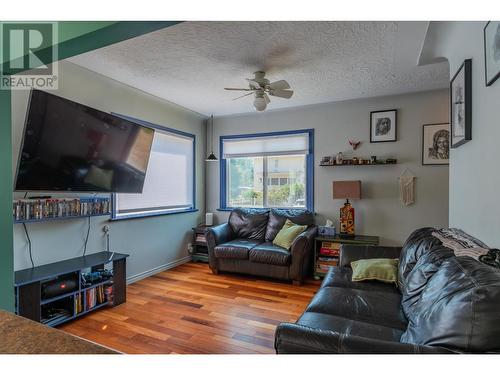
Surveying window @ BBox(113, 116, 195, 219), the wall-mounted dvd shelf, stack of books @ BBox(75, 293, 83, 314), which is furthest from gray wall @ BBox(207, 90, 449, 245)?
stack of books @ BBox(75, 293, 83, 314)

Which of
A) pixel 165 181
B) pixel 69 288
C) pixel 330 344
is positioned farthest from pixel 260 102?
pixel 69 288

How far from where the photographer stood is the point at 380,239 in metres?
3.88

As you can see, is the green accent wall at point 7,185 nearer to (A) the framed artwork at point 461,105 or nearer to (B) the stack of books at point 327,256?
(A) the framed artwork at point 461,105

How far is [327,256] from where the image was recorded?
3.72 m

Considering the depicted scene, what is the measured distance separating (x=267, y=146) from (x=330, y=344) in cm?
381

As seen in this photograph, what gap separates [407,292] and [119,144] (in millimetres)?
2918

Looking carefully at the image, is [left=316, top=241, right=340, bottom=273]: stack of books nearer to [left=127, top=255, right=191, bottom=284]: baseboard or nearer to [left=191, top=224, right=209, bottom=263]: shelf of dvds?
[left=191, top=224, right=209, bottom=263]: shelf of dvds

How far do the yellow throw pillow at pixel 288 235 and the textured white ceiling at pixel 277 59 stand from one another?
6.27ft

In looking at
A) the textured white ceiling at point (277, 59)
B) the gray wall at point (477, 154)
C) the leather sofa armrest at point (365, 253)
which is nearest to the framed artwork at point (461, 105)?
the gray wall at point (477, 154)

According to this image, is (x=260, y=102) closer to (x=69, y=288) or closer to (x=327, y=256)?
(x=327, y=256)

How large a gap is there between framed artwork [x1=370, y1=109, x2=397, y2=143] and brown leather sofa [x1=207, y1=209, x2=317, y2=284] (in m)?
1.53
